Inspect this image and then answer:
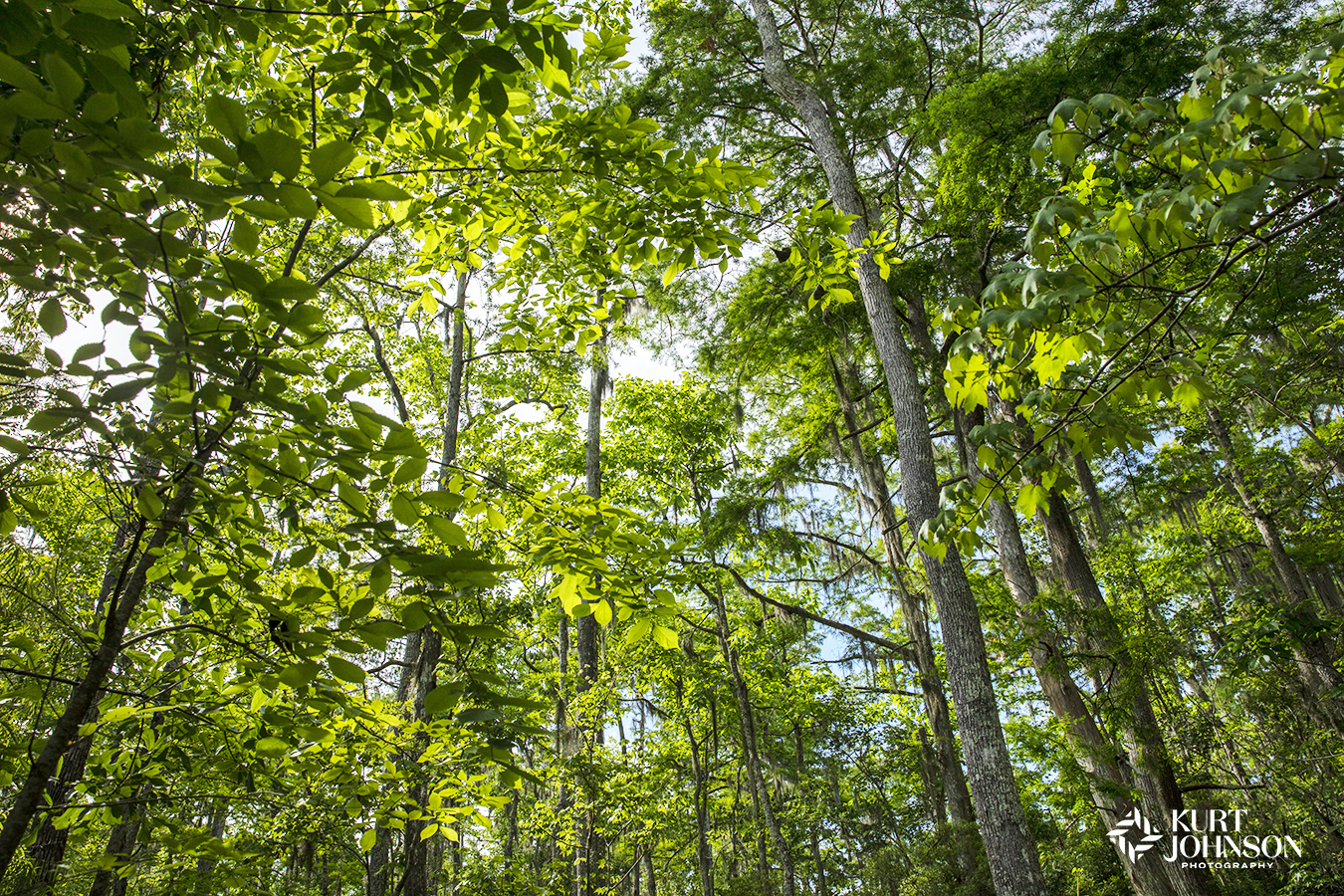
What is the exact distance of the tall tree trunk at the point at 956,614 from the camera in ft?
13.0

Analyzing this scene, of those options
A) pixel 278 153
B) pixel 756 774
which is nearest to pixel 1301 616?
pixel 756 774

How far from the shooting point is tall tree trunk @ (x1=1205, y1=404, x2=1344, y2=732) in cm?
759

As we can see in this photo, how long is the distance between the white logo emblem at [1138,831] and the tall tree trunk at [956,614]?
3114mm

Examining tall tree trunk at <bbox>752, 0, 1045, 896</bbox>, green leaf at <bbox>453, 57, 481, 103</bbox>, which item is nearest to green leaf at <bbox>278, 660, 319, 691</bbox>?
green leaf at <bbox>453, 57, 481, 103</bbox>

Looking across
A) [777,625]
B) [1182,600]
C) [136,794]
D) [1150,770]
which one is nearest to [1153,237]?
[136,794]

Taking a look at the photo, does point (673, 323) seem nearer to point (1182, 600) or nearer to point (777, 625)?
point (777, 625)

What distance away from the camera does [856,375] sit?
955cm

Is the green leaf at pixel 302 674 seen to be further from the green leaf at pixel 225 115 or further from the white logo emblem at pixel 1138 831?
the white logo emblem at pixel 1138 831

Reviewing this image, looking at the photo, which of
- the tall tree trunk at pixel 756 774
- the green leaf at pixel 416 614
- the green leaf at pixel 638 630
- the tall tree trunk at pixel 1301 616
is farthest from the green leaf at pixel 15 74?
the tall tree trunk at pixel 1301 616

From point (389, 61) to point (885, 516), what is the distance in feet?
25.9

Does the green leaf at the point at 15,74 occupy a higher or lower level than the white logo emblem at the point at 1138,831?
higher

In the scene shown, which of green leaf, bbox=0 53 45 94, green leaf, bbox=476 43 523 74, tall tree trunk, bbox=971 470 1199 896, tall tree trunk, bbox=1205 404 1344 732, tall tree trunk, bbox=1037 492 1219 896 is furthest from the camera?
tall tree trunk, bbox=1205 404 1344 732

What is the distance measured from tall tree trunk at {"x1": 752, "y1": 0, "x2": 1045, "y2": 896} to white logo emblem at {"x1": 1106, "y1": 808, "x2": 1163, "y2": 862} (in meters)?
3.11

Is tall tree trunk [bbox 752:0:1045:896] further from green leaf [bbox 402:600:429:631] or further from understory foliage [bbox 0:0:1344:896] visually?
green leaf [bbox 402:600:429:631]
